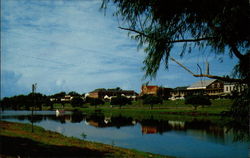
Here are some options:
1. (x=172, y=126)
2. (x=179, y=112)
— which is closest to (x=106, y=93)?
(x=179, y=112)

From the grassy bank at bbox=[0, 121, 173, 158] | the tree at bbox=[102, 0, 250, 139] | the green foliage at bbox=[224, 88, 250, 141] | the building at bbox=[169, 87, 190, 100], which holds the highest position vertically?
the tree at bbox=[102, 0, 250, 139]

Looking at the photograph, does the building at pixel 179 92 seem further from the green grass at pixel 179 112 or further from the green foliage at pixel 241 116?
the green foliage at pixel 241 116

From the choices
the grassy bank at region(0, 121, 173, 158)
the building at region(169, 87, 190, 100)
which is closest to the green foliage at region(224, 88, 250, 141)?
the grassy bank at region(0, 121, 173, 158)

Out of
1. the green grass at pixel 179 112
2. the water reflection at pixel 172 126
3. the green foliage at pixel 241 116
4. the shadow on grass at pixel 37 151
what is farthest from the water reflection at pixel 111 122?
the green foliage at pixel 241 116

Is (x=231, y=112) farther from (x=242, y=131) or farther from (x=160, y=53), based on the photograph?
(x=160, y=53)

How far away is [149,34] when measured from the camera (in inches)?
162

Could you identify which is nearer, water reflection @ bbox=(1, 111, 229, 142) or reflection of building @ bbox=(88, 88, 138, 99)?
water reflection @ bbox=(1, 111, 229, 142)

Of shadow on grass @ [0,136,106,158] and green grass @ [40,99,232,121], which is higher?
shadow on grass @ [0,136,106,158]

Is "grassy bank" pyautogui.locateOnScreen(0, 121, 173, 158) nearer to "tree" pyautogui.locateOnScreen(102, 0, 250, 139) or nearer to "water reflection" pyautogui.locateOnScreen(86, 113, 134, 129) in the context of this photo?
"tree" pyautogui.locateOnScreen(102, 0, 250, 139)

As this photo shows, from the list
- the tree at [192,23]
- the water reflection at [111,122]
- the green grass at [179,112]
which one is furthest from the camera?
the green grass at [179,112]

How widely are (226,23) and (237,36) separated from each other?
28cm

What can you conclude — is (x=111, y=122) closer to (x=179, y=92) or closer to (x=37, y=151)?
(x=37, y=151)

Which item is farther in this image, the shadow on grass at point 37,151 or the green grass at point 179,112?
the green grass at point 179,112

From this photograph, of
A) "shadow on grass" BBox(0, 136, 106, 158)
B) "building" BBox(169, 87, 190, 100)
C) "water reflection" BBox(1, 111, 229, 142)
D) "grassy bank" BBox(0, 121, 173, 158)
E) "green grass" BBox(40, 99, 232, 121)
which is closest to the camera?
"shadow on grass" BBox(0, 136, 106, 158)
